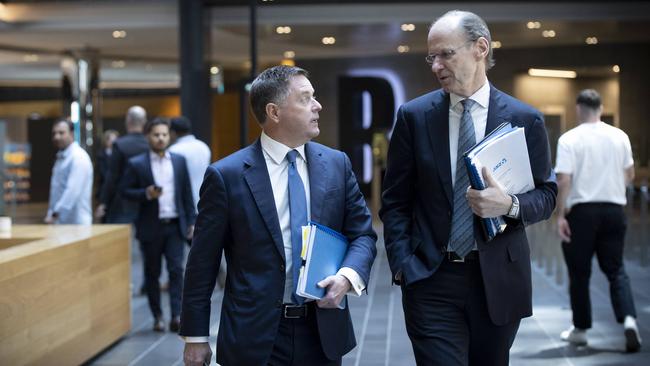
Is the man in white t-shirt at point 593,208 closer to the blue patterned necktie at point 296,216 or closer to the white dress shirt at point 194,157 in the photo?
the white dress shirt at point 194,157

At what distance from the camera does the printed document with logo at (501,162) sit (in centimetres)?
358

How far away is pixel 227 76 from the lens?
13320 millimetres

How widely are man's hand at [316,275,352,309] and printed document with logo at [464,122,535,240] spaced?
0.55 metres

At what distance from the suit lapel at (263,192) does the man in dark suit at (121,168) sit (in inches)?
247

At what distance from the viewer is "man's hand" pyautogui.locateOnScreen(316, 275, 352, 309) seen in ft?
11.5

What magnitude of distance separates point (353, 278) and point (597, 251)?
172 inches

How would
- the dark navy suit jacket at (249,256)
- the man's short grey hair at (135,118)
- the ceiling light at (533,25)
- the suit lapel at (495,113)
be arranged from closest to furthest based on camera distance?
the dark navy suit jacket at (249,256) < the suit lapel at (495,113) < the man's short grey hair at (135,118) < the ceiling light at (533,25)

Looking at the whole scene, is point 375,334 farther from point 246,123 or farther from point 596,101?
point 246,123

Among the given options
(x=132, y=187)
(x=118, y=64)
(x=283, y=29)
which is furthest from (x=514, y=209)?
(x=118, y=64)

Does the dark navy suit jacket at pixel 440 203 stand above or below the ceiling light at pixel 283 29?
below

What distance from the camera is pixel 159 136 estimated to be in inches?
345

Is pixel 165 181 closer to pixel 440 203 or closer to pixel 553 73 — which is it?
pixel 440 203

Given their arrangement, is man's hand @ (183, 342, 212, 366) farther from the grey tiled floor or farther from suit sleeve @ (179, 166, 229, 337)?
the grey tiled floor

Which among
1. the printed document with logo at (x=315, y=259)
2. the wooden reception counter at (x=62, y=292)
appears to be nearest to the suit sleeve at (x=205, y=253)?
the printed document with logo at (x=315, y=259)
